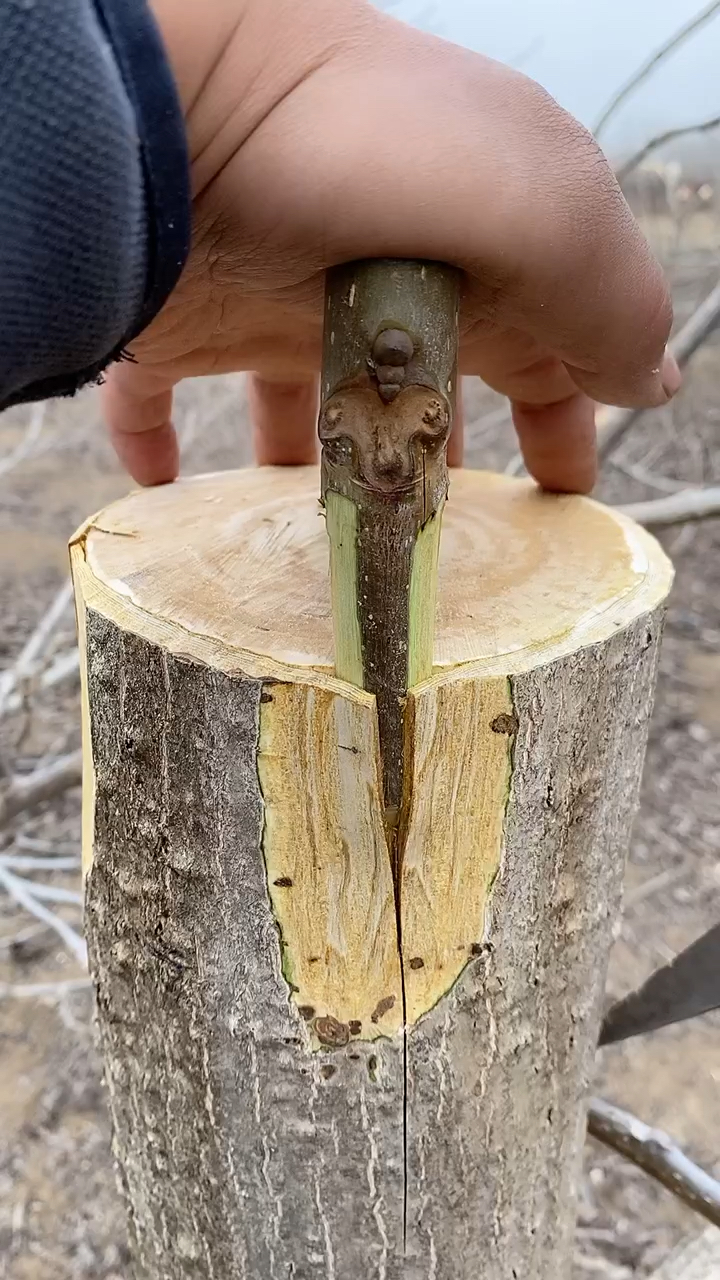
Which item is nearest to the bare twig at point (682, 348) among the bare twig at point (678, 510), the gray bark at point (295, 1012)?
the bare twig at point (678, 510)

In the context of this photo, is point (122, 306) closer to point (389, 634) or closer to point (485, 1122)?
point (389, 634)

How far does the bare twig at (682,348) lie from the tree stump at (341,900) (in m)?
0.79

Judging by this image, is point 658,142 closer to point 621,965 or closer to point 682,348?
point 682,348

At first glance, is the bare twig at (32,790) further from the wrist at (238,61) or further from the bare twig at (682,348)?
the wrist at (238,61)

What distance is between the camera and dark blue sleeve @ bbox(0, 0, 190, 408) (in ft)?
1.36

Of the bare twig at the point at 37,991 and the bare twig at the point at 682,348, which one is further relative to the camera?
the bare twig at the point at 37,991

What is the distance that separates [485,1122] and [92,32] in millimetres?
685

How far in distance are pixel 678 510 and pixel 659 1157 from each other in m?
0.85

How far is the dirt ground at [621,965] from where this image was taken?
142cm

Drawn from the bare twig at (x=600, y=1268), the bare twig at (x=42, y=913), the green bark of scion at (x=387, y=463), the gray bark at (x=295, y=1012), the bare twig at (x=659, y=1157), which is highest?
the green bark of scion at (x=387, y=463)


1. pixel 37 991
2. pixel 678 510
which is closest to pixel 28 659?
pixel 37 991

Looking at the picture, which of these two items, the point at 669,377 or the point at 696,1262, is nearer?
the point at 669,377

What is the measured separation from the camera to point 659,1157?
920mm

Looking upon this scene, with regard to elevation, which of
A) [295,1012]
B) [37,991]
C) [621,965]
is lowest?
[621,965]
